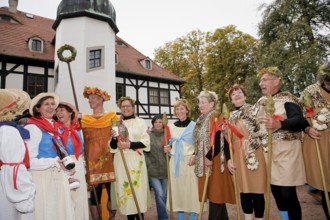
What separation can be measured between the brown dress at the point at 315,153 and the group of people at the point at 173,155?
0.5 inches

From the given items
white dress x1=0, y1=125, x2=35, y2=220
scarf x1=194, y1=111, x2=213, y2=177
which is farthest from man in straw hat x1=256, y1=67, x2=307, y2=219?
white dress x1=0, y1=125, x2=35, y2=220

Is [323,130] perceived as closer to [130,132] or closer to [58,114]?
[130,132]

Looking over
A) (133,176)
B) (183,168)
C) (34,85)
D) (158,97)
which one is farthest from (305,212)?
(158,97)

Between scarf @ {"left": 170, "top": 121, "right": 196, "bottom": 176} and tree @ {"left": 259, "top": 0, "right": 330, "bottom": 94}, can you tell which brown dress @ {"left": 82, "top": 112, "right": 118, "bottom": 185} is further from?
tree @ {"left": 259, "top": 0, "right": 330, "bottom": 94}

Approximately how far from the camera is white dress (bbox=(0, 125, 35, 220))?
2297mm

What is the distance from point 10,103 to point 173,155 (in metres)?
2.50

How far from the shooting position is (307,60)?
1495 centimetres

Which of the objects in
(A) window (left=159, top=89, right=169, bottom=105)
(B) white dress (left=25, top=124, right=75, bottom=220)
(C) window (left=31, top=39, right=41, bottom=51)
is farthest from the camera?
(A) window (left=159, top=89, right=169, bottom=105)

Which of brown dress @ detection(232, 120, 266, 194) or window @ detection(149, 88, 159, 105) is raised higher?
window @ detection(149, 88, 159, 105)

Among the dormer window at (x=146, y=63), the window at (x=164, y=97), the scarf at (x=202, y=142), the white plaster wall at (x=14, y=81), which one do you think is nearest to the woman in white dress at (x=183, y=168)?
the scarf at (x=202, y=142)

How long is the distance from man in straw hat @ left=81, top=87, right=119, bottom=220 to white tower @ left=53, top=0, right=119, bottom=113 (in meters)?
9.60

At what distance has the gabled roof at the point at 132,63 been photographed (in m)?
17.5

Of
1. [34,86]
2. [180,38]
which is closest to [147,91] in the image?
[34,86]

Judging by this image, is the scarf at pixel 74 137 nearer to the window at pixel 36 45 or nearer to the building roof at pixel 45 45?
the building roof at pixel 45 45
